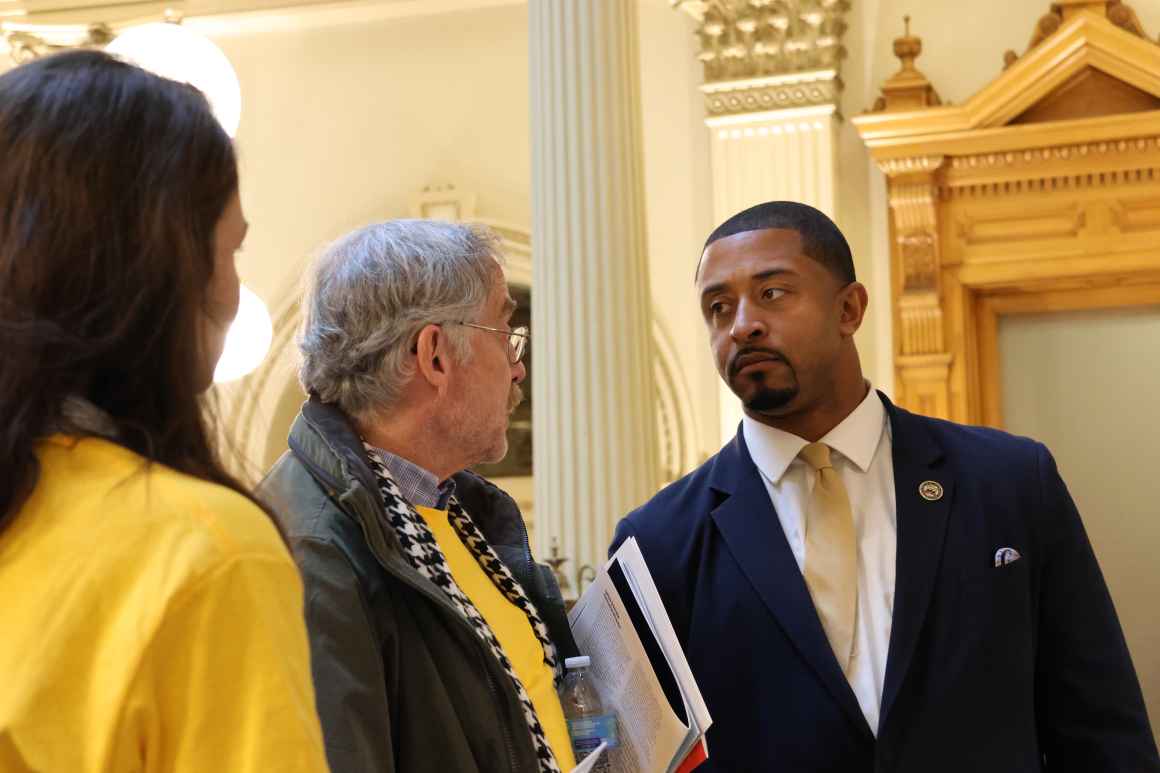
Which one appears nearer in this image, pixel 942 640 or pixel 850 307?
pixel 942 640

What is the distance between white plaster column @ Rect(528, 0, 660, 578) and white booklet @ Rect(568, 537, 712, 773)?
366cm

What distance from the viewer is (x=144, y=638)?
95cm

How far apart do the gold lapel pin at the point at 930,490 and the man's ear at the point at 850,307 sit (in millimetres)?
310

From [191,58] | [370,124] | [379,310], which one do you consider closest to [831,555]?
[379,310]

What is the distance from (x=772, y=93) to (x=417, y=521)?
19.6 ft

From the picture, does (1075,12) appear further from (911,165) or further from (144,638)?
(144,638)

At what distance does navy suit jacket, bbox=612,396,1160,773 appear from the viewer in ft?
7.61

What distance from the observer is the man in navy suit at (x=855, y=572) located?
233cm

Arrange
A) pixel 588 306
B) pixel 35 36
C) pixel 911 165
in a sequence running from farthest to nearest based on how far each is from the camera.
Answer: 1. pixel 35 36
2. pixel 911 165
3. pixel 588 306

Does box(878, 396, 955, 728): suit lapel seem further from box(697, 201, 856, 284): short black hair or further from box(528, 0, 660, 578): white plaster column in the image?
box(528, 0, 660, 578): white plaster column

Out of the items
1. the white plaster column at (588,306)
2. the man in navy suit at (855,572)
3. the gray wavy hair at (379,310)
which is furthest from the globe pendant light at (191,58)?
the gray wavy hair at (379,310)

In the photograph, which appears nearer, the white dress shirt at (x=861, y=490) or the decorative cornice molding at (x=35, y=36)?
the white dress shirt at (x=861, y=490)

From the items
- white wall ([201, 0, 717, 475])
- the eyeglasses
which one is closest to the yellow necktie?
the eyeglasses

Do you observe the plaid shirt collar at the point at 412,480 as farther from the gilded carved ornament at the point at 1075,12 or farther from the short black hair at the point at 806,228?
the gilded carved ornament at the point at 1075,12
